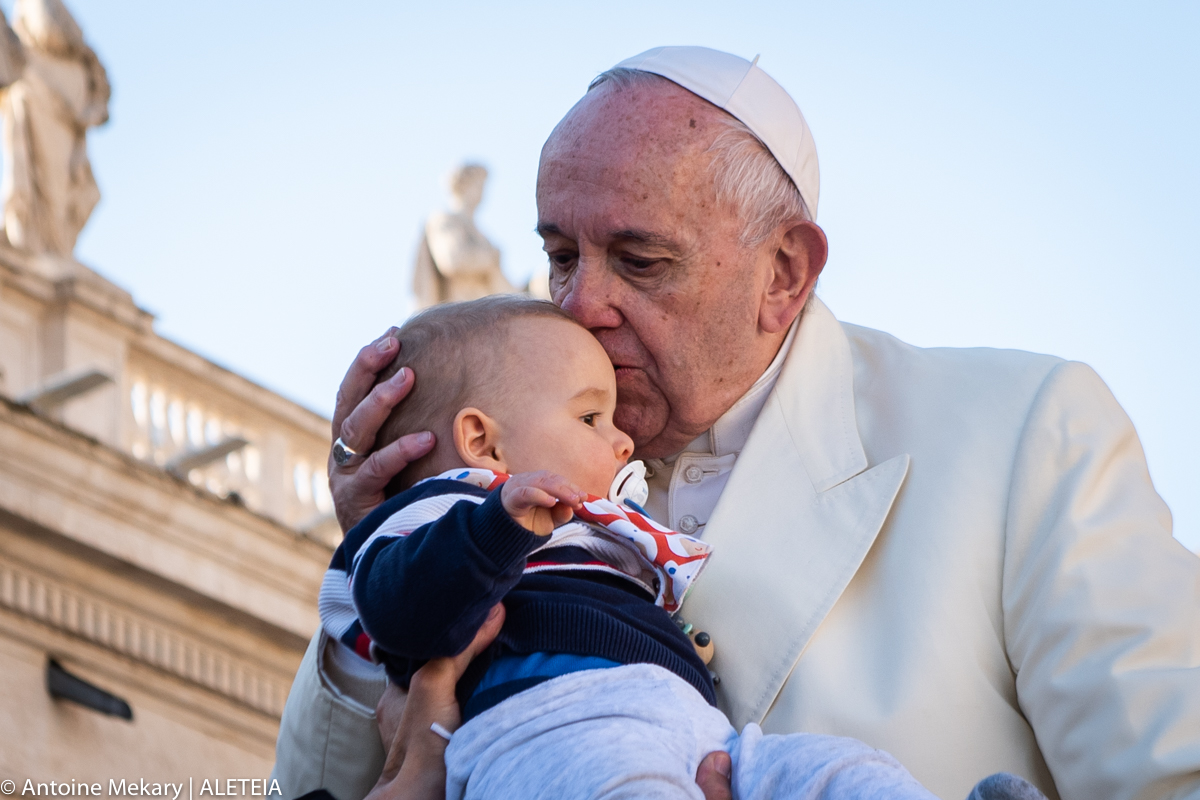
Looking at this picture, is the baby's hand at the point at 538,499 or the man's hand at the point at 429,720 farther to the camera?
the man's hand at the point at 429,720

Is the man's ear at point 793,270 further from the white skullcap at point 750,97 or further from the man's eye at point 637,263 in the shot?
the man's eye at point 637,263

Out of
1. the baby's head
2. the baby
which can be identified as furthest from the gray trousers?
the baby's head

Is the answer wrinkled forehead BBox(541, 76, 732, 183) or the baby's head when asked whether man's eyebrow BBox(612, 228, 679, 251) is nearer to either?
wrinkled forehead BBox(541, 76, 732, 183)

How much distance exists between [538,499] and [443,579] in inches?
8.7

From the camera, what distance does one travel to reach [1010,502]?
387cm

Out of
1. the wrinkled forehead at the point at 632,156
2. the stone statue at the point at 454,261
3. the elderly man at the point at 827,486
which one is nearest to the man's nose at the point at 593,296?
the elderly man at the point at 827,486

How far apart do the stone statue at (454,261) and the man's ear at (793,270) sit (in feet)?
39.7

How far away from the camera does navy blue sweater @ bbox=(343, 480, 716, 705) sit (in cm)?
298

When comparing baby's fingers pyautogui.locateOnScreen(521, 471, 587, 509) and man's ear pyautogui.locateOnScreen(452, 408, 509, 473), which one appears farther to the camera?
man's ear pyautogui.locateOnScreen(452, 408, 509, 473)

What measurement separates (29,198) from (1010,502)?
32.6 ft

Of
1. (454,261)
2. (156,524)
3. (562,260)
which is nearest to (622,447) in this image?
(562,260)

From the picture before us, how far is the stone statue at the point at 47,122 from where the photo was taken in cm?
1252

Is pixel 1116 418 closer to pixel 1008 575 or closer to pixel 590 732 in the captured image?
pixel 1008 575

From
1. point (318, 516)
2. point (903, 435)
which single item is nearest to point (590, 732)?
point (903, 435)
